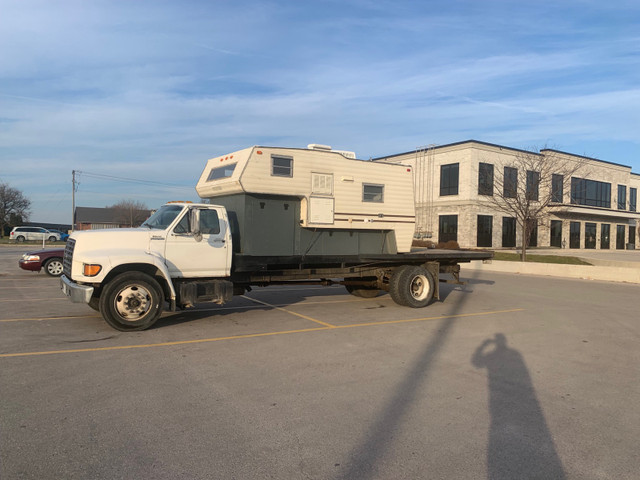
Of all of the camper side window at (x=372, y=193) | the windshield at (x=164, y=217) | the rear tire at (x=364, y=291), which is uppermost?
the camper side window at (x=372, y=193)

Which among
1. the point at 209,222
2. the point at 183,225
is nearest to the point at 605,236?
the point at 209,222

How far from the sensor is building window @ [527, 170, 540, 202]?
28.5 m

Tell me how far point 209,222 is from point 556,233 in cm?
4512

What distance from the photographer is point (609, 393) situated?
5652 mm

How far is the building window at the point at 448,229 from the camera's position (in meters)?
41.3

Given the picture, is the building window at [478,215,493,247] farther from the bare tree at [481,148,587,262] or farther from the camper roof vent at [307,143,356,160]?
the camper roof vent at [307,143,356,160]

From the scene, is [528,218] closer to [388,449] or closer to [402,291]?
[402,291]

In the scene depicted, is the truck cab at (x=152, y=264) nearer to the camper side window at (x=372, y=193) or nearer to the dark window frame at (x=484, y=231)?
the camper side window at (x=372, y=193)

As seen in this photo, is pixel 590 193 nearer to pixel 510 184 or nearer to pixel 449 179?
pixel 449 179

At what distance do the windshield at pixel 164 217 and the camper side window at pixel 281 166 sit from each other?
2043 millimetres

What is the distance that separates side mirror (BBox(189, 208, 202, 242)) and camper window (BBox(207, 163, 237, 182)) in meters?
1.35

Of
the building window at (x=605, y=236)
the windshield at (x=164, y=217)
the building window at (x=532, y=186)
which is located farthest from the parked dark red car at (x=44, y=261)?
the building window at (x=605, y=236)

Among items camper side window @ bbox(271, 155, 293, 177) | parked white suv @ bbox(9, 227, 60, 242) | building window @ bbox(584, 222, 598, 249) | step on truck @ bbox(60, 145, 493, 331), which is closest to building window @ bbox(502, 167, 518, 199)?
building window @ bbox(584, 222, 598, 249)

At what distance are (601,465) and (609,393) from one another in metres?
2.11
